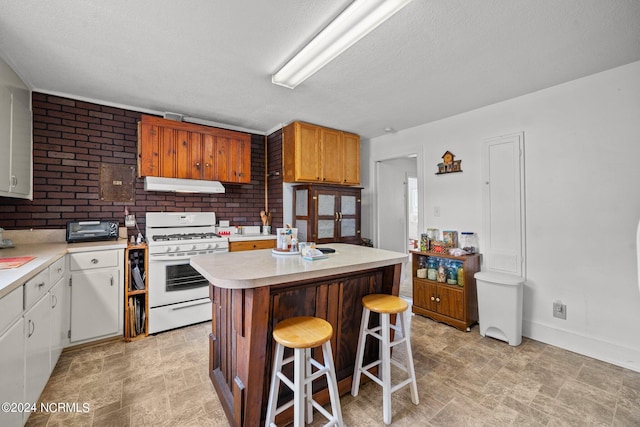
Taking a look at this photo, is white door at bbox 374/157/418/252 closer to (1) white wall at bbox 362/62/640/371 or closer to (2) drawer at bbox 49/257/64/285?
(1) white wall at bbox 362/62/640/371

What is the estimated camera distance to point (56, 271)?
2.16 m

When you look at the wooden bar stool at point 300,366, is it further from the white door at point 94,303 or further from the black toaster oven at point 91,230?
the black toaster oven at point 91,230

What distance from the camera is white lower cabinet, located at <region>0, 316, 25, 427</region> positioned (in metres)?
1.28

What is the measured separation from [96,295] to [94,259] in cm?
34

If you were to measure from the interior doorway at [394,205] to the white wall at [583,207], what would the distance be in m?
1.71

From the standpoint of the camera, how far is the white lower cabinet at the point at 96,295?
8.20ft

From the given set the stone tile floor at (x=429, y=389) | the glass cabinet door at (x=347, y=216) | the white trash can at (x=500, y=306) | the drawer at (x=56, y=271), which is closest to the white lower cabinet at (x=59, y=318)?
the drawer at (x=56, y=271)

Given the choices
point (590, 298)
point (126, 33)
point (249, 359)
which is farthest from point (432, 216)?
point (126, 33)

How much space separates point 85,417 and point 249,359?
1236mm

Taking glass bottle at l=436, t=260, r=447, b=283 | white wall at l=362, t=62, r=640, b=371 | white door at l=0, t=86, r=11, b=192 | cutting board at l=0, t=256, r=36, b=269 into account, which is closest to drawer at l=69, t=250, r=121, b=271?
cutting board at l=0, t=256, r=36, b=269

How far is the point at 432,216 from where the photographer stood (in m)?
3.73

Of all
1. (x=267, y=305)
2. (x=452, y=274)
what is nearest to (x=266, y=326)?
(x=267, y=305)

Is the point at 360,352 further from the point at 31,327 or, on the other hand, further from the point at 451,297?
the point at 31,327

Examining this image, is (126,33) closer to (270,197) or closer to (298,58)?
(298,58)
